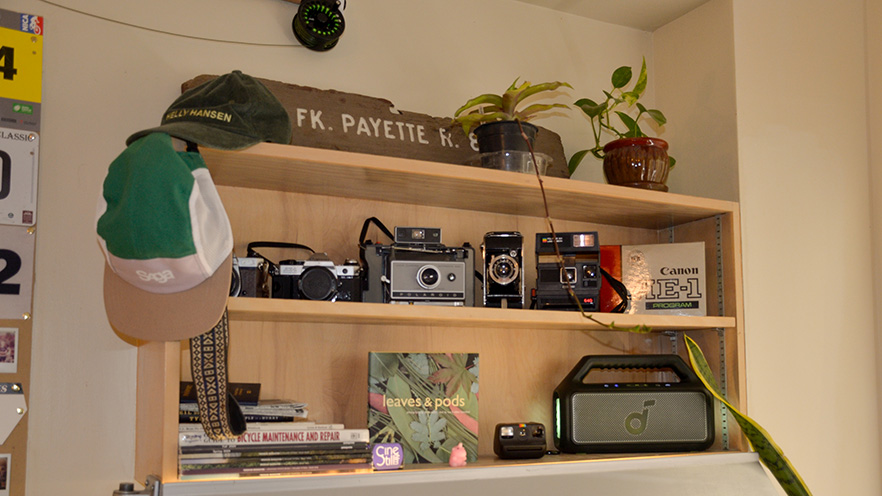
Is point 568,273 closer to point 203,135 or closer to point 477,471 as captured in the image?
point 477,471

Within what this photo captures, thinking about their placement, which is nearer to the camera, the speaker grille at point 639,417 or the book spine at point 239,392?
the book spine at point 239,392

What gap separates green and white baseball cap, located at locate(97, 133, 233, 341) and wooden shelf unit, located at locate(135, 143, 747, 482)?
118mm

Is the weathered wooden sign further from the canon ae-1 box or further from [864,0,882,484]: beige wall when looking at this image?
[864,0,882,484]: beige wall

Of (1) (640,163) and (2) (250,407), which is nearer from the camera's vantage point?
(2) (250,407)

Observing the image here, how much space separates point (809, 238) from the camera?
2.04m

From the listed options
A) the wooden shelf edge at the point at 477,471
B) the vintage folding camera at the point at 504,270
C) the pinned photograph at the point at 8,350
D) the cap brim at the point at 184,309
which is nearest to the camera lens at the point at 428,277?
the vintage folding camera at the point at 504,270

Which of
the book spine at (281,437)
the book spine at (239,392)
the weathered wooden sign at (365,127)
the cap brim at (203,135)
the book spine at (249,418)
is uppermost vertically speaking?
the weathered wooden sign at (365,127)

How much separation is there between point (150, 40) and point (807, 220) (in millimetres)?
1713

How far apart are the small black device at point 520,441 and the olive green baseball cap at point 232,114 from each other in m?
0.77

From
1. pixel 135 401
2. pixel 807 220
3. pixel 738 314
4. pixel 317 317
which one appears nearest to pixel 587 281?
pixel 738 314

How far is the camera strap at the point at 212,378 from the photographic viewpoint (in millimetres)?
1283

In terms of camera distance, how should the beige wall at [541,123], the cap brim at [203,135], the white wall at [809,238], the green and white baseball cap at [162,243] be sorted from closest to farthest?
the green and white baseball cap at [162,243] → the cap brim at [203,135] → the beige wall at [541,123] → the white wall at [809,238]

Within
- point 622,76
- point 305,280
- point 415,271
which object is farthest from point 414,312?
point 622,76

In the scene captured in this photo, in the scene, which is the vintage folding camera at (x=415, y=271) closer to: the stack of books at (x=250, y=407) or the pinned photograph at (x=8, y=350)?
the stack of books at (x=250, y=407)
